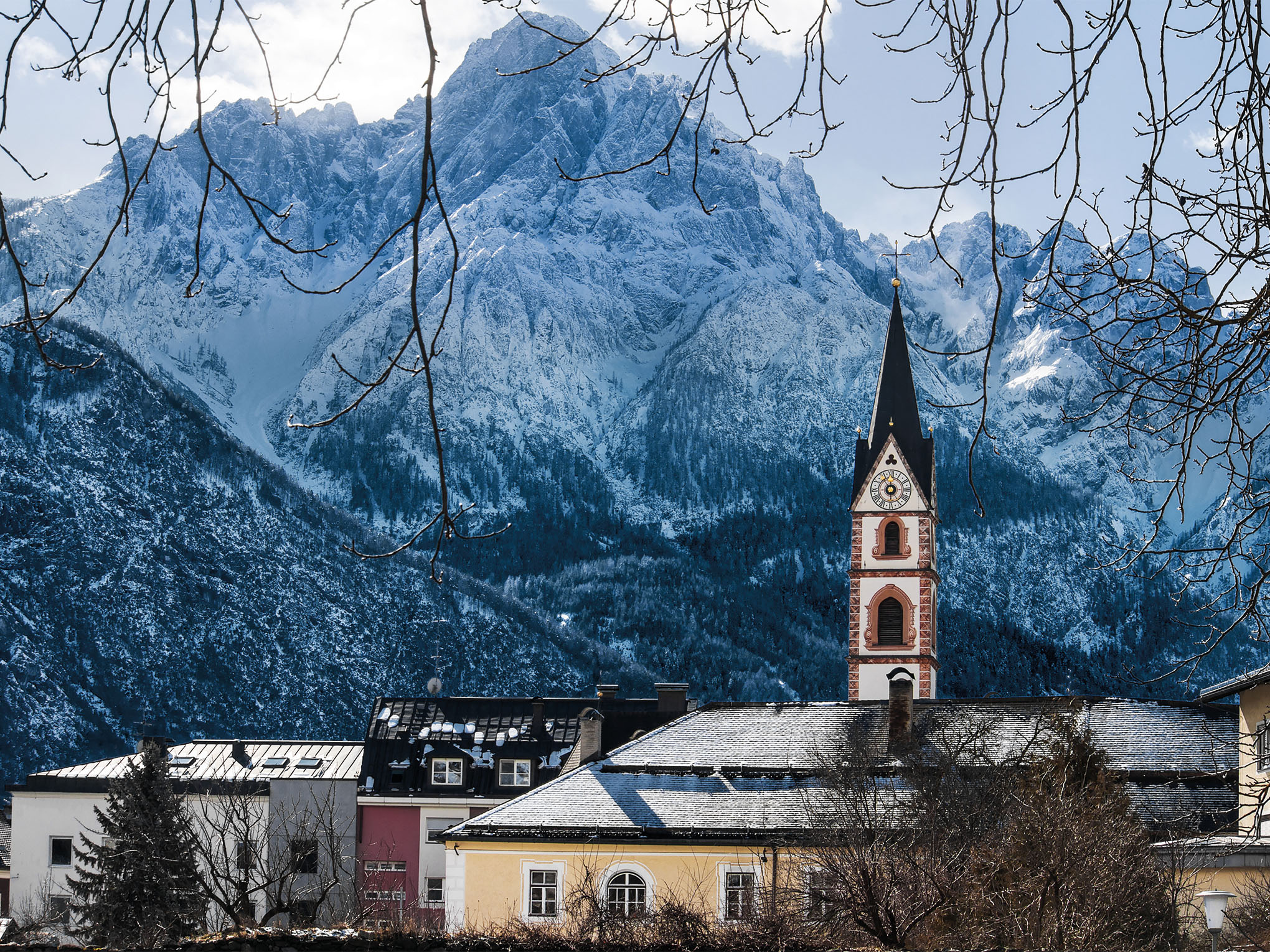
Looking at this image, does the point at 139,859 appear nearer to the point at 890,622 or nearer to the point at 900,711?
the point at 900,711

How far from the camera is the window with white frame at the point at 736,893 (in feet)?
75.4

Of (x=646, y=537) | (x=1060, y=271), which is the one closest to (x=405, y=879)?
(x=1060, y=271)

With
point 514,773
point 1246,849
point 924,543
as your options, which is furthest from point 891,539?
point 1246,849

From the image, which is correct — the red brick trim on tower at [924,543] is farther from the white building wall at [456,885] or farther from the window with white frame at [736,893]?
the white building wall at [456,885]

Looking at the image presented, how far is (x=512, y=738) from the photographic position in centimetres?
4884

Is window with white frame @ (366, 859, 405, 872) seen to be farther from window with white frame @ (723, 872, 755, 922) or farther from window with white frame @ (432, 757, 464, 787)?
window with white frame @ (723, 872, 755, 922)

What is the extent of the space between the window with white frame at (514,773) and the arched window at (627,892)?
20.9 meters

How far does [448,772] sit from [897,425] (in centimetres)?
2037

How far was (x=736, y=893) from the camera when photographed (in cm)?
2653

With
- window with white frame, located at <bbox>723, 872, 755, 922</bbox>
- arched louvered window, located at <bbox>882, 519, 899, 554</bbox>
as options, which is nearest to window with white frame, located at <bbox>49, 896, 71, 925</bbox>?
window with white frame, located at <bbox>723, 872, 755, 922</bbox>

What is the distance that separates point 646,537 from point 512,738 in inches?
5458

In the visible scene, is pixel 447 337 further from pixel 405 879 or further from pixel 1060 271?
pixel 1060 271

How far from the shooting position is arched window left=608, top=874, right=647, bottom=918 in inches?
1058

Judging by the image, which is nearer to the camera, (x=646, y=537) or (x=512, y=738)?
(x=512, y=738)
